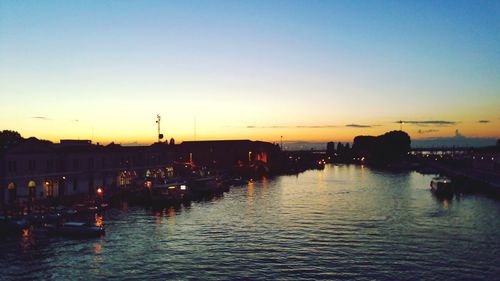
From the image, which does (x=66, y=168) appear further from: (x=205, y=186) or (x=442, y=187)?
(x=442, y=187)

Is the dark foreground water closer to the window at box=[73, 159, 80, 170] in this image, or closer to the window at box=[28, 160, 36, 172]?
the window at box=[28, 160, 36, 172]

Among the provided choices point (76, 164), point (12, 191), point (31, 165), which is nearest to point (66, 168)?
point (76, 164)

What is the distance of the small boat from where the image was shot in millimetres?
48719

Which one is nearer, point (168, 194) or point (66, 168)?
point (66, 168)

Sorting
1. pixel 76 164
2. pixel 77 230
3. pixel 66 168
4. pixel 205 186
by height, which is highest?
→ pixel 76 164

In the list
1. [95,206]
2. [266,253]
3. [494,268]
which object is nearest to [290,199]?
[95,206]

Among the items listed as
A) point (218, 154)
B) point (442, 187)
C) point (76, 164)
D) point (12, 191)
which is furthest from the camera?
point (218, 154)

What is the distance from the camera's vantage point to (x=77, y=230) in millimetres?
49312

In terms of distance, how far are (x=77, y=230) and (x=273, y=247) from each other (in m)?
21.7

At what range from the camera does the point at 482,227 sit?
54250 mm

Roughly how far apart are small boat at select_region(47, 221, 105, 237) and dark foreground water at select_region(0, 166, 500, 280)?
55.8 inches

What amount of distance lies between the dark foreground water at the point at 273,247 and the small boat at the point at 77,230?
55.8 inches

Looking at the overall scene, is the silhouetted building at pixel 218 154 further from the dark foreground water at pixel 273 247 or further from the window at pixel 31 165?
the window at pixel 31 165

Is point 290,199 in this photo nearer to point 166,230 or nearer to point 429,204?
point 429,204
